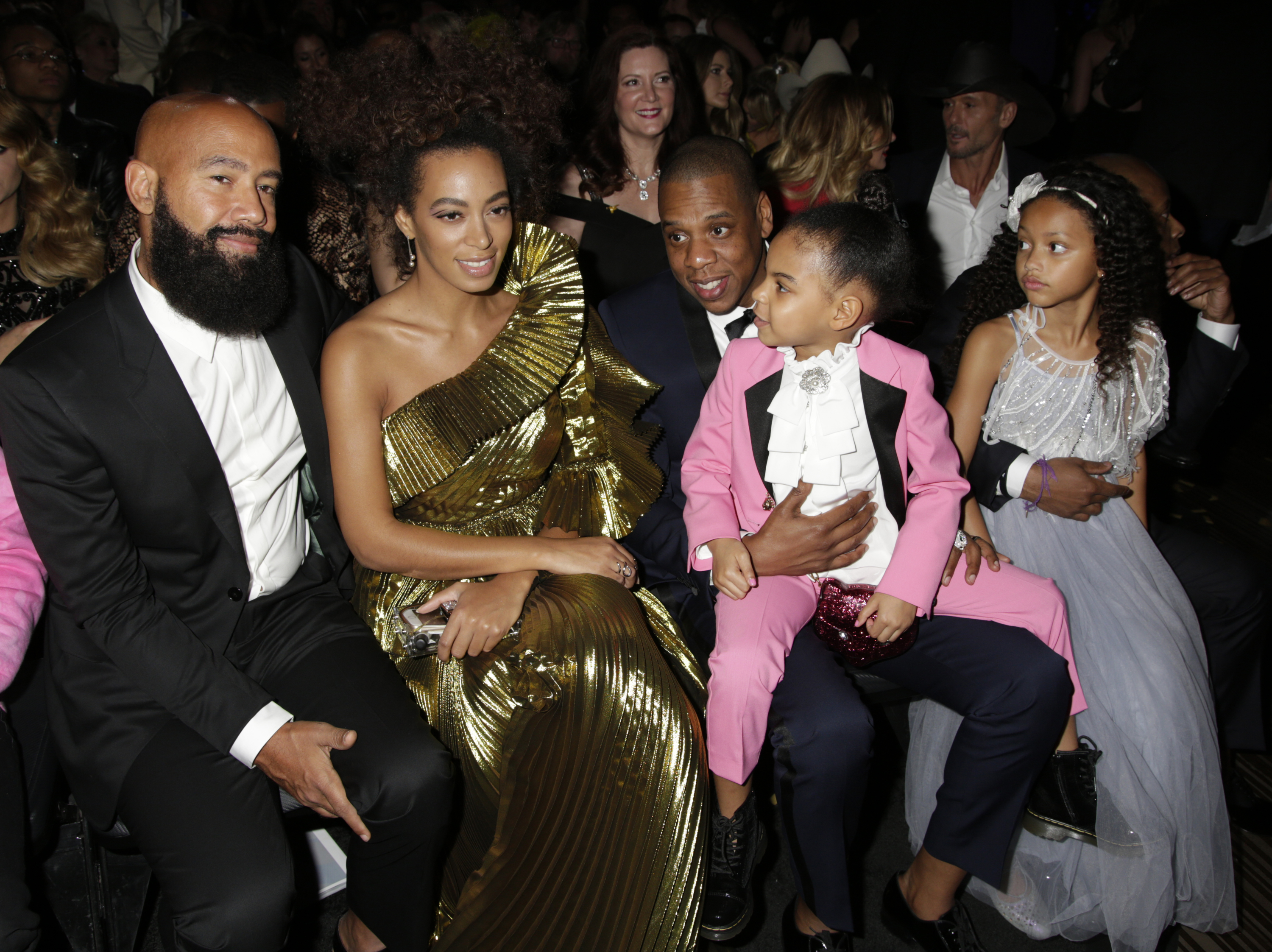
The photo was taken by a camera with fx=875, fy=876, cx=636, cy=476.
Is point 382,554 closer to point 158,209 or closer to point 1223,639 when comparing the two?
point 158,209

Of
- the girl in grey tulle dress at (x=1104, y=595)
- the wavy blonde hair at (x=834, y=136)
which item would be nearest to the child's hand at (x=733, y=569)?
the girl in grey tulle dress at (x=1104, y=595)

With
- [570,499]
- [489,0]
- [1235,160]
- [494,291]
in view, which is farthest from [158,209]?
[489,0]

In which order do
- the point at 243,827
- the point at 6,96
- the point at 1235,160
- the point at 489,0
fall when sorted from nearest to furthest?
the point at 243,827 < the point at 6,96 < the point at 1235,160 < the point at 489,0

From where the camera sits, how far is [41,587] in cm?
203

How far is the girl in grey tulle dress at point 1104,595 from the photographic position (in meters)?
2.20

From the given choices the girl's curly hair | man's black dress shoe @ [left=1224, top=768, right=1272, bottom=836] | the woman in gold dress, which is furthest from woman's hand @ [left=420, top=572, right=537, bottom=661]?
man's black dress shoe @ [left=1224, top=768, right=1272, bottom=836]

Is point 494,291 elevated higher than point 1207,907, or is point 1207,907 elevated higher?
point 494,291

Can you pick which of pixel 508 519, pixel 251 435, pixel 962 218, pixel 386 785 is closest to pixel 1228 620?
pixel 962 218

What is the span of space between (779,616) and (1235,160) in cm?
421

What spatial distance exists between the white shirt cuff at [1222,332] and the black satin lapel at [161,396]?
9.49ft

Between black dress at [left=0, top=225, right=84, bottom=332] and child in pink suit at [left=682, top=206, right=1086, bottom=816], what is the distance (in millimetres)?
1922

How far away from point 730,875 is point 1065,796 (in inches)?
34.4

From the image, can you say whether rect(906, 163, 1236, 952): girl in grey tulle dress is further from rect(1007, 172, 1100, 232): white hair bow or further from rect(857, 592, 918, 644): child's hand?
rect(857, 592, 918, 644): child's hand

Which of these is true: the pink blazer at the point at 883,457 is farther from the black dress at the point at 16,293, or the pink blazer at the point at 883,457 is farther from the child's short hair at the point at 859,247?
the black dress at the point at 16,293
